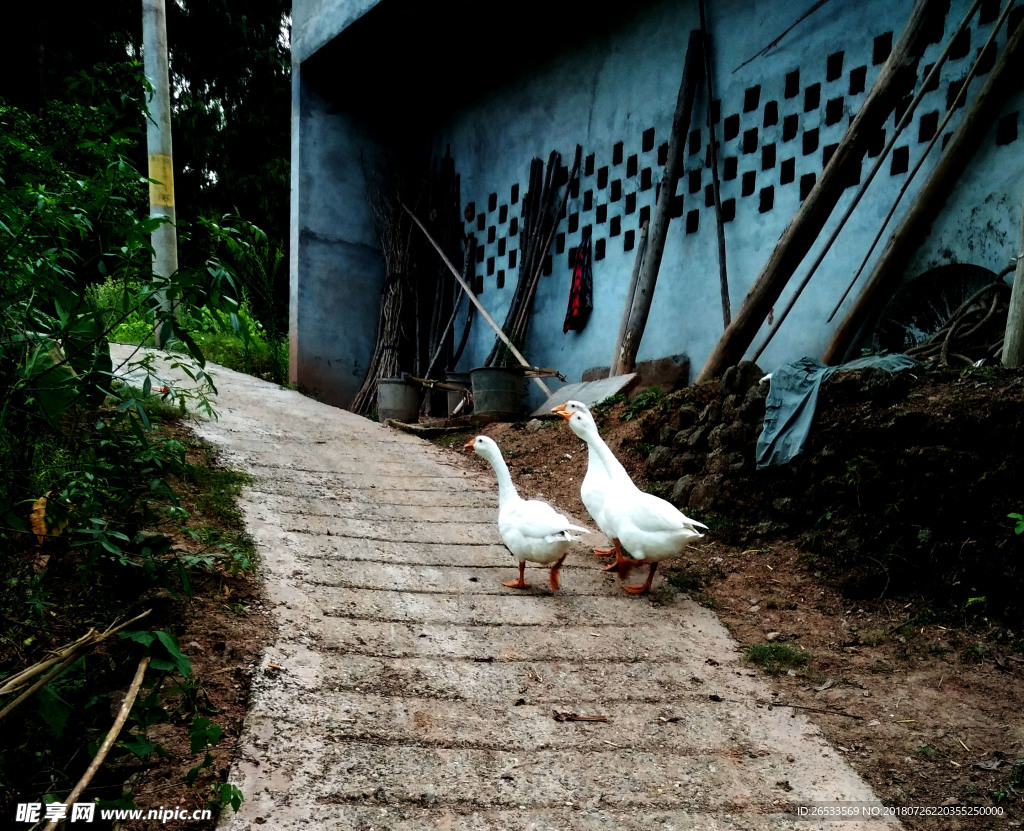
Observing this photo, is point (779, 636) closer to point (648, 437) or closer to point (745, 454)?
point (745, 454)

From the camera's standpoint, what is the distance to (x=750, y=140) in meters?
8.30

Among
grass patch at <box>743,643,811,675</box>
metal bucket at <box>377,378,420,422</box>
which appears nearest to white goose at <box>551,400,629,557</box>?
grass patch at <box>743,643,811,675</box>

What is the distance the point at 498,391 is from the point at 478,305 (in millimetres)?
1900

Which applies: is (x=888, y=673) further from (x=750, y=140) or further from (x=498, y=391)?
(x=750, y=140)

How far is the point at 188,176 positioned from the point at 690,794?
57.0 ft

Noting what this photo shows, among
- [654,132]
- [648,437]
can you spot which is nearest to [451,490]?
A: [648,437]

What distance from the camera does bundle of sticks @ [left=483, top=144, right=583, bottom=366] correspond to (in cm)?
1039

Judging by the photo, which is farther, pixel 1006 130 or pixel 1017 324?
pixel 1006 130

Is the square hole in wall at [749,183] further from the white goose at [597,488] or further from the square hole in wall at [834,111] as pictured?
the white goose at [597,488]

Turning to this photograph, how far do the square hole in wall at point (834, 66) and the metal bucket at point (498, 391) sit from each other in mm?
4227

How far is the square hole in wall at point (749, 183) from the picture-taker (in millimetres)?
8219

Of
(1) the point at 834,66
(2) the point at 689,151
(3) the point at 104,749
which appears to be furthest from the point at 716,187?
(3) the point at 104,749

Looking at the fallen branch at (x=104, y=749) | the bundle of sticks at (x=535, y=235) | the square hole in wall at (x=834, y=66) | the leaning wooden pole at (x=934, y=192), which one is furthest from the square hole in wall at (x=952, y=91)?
the fallen branch at (x=104, y=749)

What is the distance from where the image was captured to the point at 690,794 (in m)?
2.85
